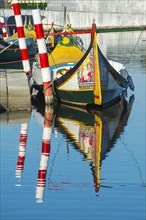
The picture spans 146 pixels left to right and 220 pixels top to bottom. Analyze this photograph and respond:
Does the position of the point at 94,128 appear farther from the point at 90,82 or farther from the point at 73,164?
the point at 73,164

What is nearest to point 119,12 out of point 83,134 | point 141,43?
point 141,43

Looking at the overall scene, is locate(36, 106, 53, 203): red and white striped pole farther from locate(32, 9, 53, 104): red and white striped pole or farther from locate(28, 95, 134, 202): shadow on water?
locate(32, 9, 53, 104): red and white striped pole

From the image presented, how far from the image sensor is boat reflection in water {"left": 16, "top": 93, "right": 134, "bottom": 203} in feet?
70.0

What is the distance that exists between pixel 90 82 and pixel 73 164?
37.3 feet

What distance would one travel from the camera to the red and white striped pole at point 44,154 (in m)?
18.6

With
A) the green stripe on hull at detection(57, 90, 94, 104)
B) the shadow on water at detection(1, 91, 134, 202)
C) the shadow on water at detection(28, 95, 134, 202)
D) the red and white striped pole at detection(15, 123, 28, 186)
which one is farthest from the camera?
the green stripe on hull at detection(57, 90, 94, 104)

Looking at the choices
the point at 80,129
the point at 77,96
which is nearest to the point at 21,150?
the point at 80,129

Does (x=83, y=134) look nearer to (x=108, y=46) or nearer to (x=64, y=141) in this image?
(x=64, y=141)

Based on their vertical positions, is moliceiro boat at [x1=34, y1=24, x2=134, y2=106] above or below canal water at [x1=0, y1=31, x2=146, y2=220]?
below

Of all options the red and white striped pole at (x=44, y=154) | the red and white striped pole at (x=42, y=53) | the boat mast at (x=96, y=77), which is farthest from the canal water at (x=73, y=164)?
the red and white striped pole at (x=42, y=53)

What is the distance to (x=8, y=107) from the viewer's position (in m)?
31.1

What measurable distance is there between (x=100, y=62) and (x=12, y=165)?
11849 millimetres

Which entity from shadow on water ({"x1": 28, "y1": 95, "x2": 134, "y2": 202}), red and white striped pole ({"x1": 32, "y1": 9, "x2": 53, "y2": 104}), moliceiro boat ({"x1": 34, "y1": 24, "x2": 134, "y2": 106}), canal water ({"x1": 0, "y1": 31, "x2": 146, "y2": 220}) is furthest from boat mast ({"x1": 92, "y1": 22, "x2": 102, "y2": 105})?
red and white striped pole ({"x1": 32, "y1": 9, "x2": 53, "y2": 104})

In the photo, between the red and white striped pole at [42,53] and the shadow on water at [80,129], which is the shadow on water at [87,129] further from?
the red and white striped pole at [42,53]
